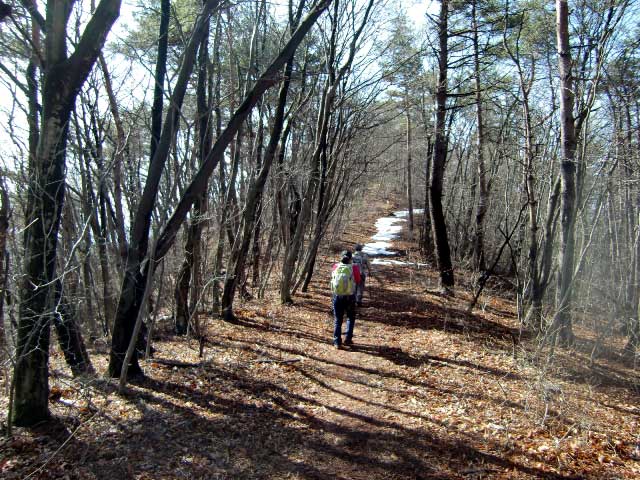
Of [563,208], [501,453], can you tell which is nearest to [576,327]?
[563,208]

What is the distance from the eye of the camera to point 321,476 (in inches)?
155

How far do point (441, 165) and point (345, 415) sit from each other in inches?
320

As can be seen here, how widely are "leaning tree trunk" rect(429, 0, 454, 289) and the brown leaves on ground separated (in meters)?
3.63

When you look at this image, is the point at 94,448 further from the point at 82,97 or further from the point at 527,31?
the point at 527,31

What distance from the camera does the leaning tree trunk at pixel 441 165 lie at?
1078 cm

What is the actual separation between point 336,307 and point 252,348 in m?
1.64

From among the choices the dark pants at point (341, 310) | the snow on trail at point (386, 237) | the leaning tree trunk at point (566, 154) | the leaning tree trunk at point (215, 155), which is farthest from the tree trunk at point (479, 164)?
the dark pants at point (341, 310)

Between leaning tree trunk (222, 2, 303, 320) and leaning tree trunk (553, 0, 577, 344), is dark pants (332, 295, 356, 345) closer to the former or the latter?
leaning tree trunk (222, 2, 303, 320)

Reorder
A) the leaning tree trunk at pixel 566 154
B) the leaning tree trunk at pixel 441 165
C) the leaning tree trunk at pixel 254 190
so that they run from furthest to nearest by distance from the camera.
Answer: the leaning tree trunk at pixel 441 165 → the leaning tree trunk at pixel 254 190 → the leaning tree trunk at pixel 566 154

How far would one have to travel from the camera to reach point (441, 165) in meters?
11.4

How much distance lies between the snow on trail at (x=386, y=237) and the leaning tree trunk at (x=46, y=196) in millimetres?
13728

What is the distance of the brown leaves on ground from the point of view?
399 cm

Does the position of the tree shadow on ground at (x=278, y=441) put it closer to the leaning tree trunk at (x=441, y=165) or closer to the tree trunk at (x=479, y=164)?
the leaning tree trunk at (x=441, y=165)

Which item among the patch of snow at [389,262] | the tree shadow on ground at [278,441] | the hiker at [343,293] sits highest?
the hiker at [343,293]
